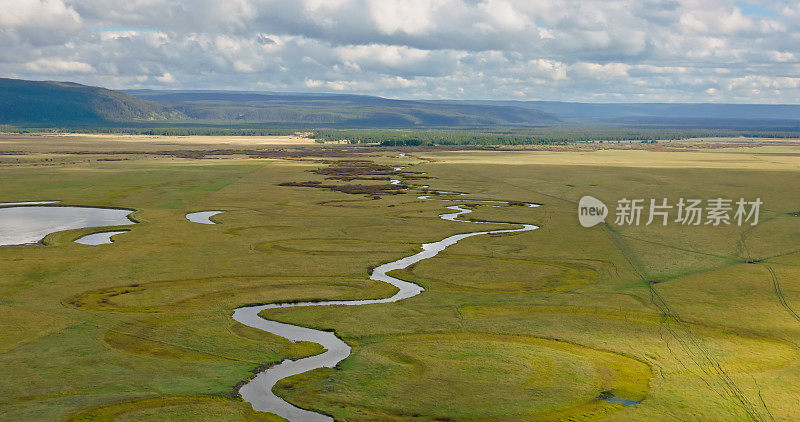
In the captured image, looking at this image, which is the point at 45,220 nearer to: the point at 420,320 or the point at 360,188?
the point at 360,188

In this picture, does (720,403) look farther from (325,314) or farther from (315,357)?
(325,314)

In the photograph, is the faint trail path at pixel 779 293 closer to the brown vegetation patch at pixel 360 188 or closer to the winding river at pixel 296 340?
the winding river at pixel 296 340

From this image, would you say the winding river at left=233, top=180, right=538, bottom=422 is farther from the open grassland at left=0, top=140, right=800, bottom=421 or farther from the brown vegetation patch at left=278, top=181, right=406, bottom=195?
the brown vegetation patch at left=278, top=181, right=406, bottom=195

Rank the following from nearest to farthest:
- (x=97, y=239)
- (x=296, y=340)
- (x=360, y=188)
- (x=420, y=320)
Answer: (x=296, y=340), (x=420, y=320), (x=97, y=239), (x=360, y=188)

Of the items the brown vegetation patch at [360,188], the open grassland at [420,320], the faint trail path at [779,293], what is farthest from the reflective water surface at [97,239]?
the faint trail path at [779,293]

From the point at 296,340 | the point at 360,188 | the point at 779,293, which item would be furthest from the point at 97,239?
the point at 779,293

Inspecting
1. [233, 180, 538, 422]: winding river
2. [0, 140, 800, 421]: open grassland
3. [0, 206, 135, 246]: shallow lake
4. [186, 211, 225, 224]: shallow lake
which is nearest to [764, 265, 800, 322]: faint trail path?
[0, 140, 800, 421]: open grassland
